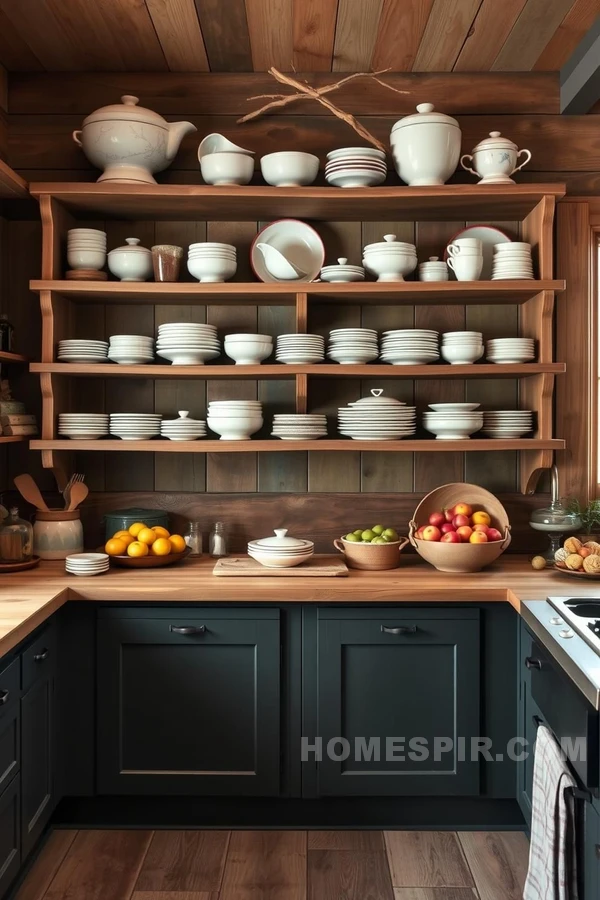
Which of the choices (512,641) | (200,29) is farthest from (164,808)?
(200,29)

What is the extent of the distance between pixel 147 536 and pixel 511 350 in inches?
55.0

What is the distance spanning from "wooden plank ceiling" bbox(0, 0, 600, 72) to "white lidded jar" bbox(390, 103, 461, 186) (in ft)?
0.84

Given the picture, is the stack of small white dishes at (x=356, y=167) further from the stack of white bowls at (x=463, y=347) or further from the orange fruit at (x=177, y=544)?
the orange fruit at (x=177, y=544)

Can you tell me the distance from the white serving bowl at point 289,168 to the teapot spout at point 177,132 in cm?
28

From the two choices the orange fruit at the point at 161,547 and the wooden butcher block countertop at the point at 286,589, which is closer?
the wooden butcher block countertop at the point at 286,589

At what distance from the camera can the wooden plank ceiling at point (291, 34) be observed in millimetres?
2611

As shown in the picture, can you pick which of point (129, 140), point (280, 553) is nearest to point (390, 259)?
point (129, 140)

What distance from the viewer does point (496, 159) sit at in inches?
114

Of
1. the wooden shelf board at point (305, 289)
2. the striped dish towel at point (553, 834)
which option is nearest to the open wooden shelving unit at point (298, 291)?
the wooden shelf board at point (305, 289)

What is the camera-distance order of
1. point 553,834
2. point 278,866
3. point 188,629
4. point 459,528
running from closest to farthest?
point 553,834
point 278,866
point 188,629
point 459,528

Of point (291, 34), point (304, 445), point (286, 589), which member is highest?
point (291, 34)

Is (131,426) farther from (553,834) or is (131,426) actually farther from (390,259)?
(553,834)

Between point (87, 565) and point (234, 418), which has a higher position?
point (234, 418)

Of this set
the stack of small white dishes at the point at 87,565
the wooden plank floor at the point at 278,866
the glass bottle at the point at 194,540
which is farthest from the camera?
the glass bottle at the point at 194,540
